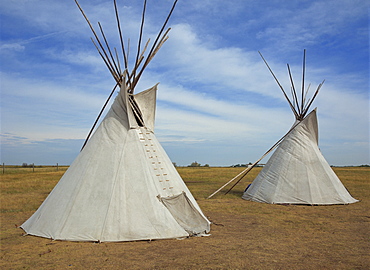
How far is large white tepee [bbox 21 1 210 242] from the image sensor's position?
22.2 ft

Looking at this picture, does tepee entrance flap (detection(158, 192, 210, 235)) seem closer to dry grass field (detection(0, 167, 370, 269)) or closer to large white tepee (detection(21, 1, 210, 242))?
large white tepee (detection(21, 1, 210, 242))

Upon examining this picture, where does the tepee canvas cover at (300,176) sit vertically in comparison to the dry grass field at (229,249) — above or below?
above

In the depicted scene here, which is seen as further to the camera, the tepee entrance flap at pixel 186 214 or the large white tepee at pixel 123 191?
the tepee entrance flap at pixel 186 214

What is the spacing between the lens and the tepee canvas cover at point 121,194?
6.75m

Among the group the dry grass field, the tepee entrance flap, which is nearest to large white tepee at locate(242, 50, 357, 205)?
the dry grass field

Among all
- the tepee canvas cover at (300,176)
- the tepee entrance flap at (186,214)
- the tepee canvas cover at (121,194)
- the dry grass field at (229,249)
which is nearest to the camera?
the dry grass field at (229,249)

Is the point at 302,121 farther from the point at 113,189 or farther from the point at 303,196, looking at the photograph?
the point at 113,189

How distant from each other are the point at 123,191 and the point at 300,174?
865cm

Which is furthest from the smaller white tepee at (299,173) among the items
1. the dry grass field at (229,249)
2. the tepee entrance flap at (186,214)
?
the tepee entrance flap at (186,214)

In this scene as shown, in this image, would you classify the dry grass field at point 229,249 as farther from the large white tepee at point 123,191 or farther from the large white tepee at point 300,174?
the large white tepee at point 300,174

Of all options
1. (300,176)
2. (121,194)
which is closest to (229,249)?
(121,194)

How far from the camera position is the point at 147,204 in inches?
275

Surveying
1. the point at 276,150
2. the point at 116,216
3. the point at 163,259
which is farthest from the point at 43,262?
the point at 276,150

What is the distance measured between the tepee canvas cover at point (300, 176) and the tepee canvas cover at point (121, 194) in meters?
6.31
